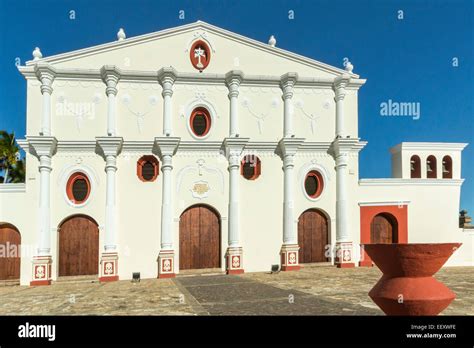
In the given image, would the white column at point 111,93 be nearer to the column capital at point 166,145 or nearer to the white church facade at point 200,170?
the white church facade at point 200,170

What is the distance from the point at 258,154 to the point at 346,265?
240 inches

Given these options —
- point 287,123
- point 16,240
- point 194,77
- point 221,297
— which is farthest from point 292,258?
point 16,240

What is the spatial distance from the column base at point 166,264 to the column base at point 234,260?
222cm

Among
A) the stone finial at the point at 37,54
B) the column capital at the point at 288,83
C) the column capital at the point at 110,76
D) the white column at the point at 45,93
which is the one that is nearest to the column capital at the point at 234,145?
the column capital at the point at 288,83

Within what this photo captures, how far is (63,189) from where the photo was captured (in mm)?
15711

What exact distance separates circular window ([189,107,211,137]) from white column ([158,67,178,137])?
0.95m

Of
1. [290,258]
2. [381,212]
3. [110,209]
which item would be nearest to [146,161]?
[110,209]

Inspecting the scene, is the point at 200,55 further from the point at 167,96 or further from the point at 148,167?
the point at 148,167

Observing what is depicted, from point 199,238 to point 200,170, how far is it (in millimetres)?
2839

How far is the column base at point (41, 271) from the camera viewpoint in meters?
14.7
